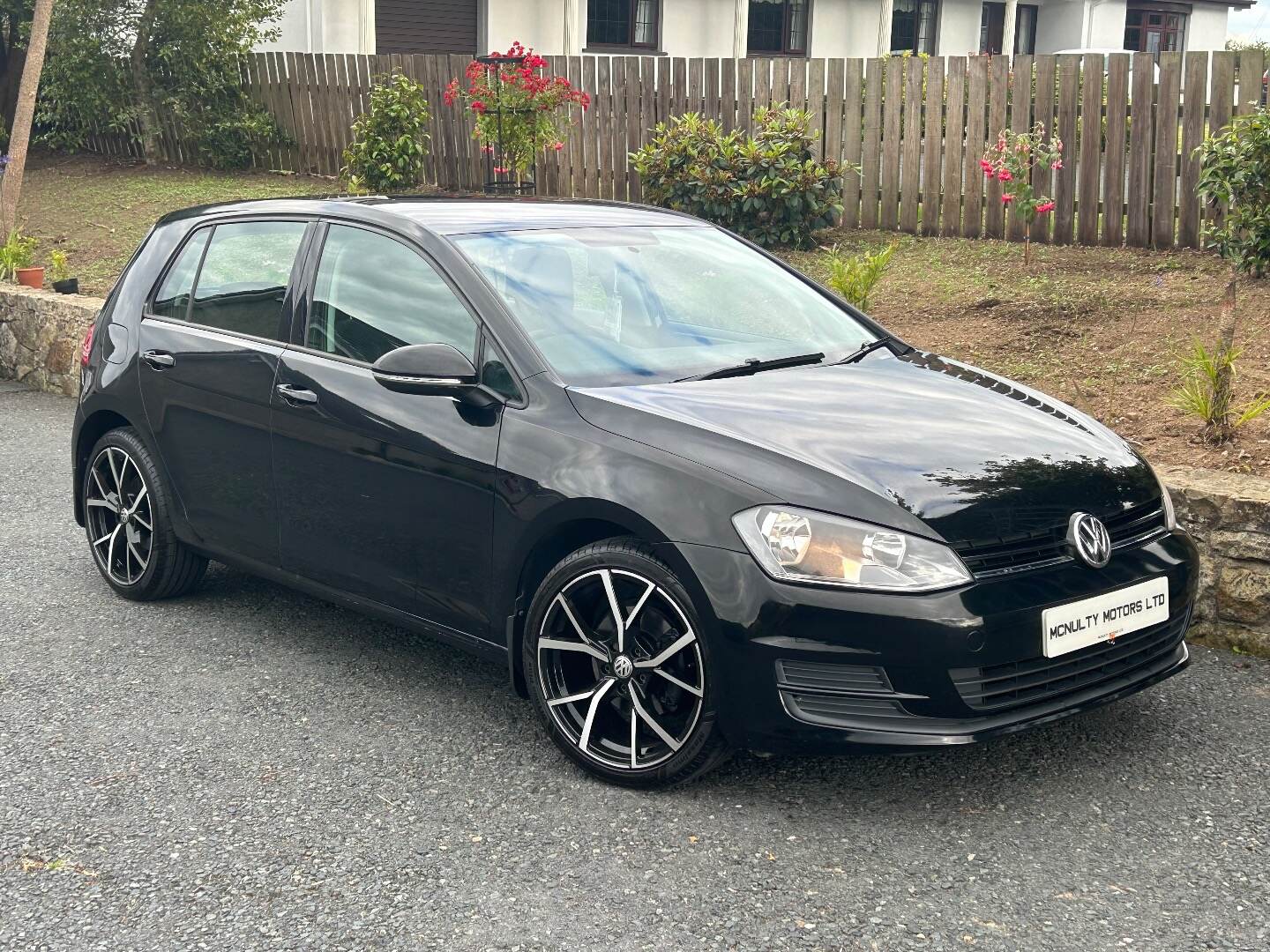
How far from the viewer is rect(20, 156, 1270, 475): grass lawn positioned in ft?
22.7

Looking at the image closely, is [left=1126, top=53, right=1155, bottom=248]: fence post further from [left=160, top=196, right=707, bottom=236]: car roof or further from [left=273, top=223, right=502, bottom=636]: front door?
[left=273, top=223, right=502, bottom=636]: front door

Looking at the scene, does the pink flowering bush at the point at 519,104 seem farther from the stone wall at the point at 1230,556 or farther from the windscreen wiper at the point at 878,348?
the stone wall at the point at 1230,556

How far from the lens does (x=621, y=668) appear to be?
398 cm

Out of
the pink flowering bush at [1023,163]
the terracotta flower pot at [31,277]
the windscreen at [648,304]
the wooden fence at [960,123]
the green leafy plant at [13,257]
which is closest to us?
the windscreen at [648,304]

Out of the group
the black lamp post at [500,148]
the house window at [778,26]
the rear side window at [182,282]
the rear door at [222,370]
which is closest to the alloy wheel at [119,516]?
the rear door at [222,370]

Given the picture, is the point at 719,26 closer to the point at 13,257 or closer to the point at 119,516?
the point at 13,257

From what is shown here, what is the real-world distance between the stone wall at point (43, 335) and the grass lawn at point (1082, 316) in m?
1.43

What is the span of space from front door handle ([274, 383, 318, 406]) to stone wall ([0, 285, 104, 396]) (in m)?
6.60

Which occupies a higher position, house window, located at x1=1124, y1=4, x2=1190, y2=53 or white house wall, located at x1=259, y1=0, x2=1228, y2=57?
house window, located at x1=1124, y1=4, x2=1190, y2=53

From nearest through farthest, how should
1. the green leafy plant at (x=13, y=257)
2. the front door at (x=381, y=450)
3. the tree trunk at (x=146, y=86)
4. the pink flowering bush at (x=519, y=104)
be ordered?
the front door at (x=381, y=450)
the green leafy plant at (x=13, y=257)
the pink flowering bush at (x=519, y=104)
the tree trunk at (x=146, y=86)

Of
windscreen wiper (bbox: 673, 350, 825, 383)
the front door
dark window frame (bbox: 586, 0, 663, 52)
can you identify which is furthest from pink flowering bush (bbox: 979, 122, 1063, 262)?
dark window frame (bbox: 586, 0, 663, 52)

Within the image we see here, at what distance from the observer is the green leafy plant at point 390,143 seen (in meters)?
16.4

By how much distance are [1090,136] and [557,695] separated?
9.70 meters

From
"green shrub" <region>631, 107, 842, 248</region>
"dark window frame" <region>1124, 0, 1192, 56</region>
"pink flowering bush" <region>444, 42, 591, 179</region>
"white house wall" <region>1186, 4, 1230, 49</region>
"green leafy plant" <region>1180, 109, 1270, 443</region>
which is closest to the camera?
"green leafy plant" <region>1180, 109, 1270, 443</region>
